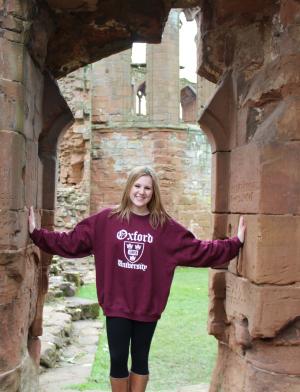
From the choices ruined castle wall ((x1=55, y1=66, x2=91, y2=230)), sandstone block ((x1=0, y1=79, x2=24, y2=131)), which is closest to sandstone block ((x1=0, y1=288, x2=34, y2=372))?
sandstone block ((x1=0, y1=79, x2=24, y2=131))

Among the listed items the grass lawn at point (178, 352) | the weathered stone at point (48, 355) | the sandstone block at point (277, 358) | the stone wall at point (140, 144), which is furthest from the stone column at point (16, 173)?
the stone wall at point (140, 144)

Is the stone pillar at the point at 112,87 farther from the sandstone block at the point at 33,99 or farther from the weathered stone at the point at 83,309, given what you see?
the sandstone block at the point at 33,99

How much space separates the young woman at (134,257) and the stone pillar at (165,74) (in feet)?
47.5

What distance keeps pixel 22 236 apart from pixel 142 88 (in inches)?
1093

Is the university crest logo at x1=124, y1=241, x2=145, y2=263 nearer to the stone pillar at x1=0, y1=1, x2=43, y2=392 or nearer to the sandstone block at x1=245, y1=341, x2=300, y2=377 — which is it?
the stone pillar at x1=0, y1=1, x2=43, y2=392

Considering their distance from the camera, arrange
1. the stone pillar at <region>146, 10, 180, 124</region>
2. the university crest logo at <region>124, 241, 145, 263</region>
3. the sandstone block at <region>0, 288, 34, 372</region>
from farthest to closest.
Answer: the stone pillar at <region>146, 10, 180, 124</region> < the university crest logo at <region>124, 241, 145, 263</region> < the sandstone block at <region>0, 288, 34, 372</region>

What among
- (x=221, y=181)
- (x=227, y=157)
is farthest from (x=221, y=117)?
(x=221, y=181)

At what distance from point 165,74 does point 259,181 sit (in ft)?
49.5

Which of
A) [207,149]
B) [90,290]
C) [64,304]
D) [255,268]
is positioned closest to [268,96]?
[255,268]

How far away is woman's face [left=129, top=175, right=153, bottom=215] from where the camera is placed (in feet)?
11.2

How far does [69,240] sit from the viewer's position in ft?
11.4

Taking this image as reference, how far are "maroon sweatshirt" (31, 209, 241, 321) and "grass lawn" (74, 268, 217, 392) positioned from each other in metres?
1.95

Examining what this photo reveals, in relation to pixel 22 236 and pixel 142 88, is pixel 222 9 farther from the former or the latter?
pixel 142 88

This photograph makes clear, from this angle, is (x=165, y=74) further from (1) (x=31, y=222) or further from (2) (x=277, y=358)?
(2) (x=277, y=358)
